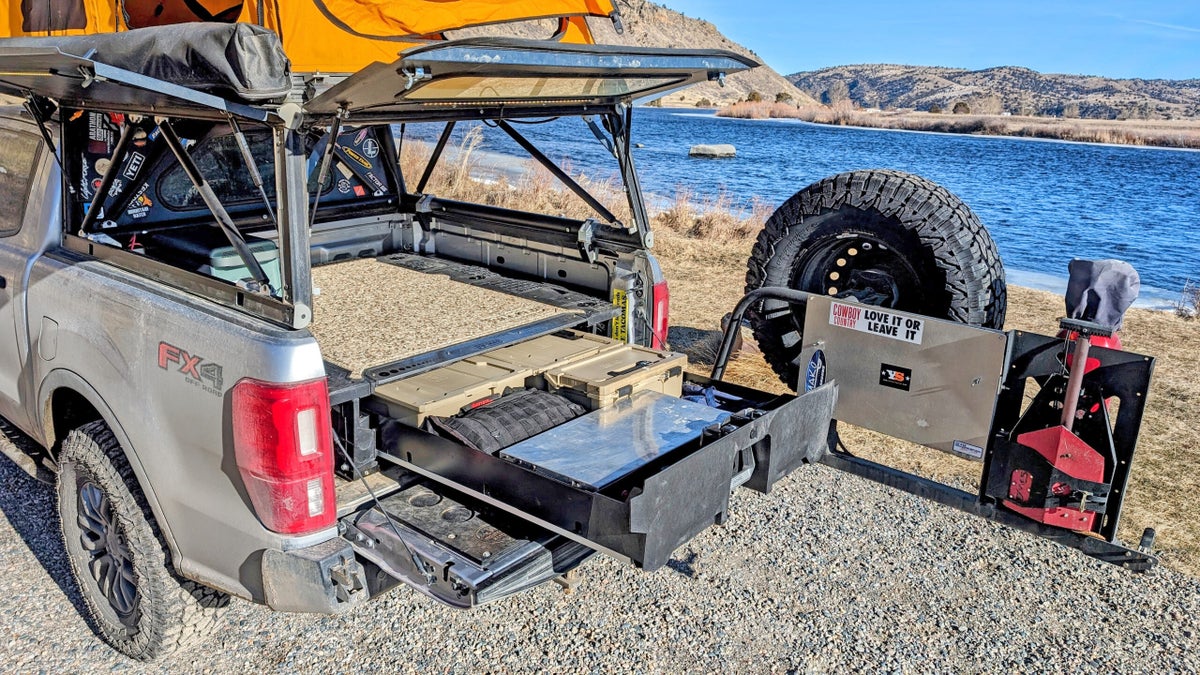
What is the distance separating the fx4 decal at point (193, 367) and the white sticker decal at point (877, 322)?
2690 mm

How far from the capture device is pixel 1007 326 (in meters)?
8.86

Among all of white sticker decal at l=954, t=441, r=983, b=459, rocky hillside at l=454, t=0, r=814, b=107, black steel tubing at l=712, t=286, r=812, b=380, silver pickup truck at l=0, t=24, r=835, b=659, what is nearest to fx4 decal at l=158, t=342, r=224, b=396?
silver pickup truck at l=0, t=24, r=835, b=659

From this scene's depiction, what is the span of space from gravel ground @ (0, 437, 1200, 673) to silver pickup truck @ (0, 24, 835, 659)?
32 centimetres

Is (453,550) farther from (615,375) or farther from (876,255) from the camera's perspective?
(876,255)

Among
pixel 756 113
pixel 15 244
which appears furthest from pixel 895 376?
pixel 756 113

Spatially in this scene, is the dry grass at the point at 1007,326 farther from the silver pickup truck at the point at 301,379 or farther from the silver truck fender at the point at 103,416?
the silver truck fender at the point at 103,416

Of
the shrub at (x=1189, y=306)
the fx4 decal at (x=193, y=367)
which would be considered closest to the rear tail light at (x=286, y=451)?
the fx4 decal at (x=193, y=367)

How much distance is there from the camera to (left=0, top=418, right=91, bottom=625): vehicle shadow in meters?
4.11

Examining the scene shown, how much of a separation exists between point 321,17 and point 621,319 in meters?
2.18

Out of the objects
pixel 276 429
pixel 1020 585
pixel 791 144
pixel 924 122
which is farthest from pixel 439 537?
pixel 924 122

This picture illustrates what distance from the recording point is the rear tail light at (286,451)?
9.33ft

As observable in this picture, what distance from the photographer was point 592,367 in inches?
161

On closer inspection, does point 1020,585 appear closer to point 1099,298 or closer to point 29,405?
point 1099,298

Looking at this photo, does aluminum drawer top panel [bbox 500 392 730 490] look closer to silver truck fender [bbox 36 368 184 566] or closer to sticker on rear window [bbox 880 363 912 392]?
sticker on rear window [bbox 880 363 912 392]
